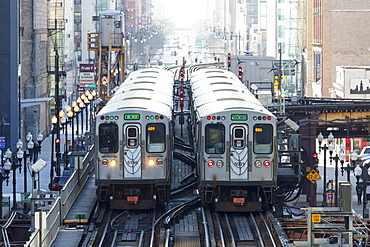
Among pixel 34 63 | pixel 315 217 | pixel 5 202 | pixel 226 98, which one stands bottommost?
pixel 5 202

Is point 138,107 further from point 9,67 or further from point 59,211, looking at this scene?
point 9,67

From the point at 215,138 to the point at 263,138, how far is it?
1354 millimetres

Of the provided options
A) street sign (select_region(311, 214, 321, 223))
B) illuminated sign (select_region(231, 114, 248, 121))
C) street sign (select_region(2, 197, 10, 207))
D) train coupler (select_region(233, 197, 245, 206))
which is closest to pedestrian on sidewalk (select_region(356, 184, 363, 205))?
street sign (select_region(2, 197, 10, 207))

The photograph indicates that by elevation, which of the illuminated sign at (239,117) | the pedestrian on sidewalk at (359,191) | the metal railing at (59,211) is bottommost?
the pedestrian on sidewalk at (359,191)

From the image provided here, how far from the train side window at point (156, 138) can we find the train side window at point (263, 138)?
2630 millimetres

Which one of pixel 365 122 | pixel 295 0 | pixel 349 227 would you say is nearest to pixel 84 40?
pixel 295 0

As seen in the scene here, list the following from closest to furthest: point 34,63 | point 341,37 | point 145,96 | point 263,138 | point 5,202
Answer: point 263,138 < point 145,96 < point 5,202 < point 34,63 < point 341,37

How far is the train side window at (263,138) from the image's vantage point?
2592cm

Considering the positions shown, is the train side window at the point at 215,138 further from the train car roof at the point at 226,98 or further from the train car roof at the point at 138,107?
the train car roof at the point at 226,98

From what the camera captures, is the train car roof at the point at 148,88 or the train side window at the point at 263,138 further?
the train car roof at the point at 148,88

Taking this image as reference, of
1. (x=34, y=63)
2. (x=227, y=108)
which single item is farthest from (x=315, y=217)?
(x=34, y=63)

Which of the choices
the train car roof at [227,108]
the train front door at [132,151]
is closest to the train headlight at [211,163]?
the train car roof at [227,108]

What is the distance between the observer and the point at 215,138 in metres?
26.2

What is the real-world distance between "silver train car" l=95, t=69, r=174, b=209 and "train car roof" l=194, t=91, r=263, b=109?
7.77 ft
